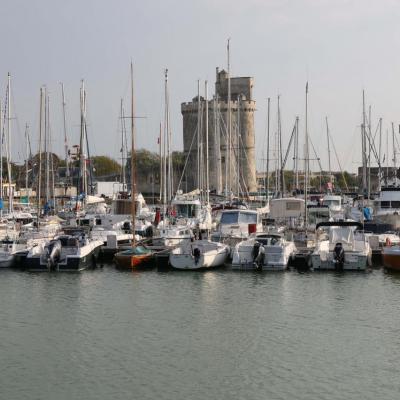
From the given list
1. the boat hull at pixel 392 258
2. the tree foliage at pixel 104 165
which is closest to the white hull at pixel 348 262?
the boat hull at pixel 392 258

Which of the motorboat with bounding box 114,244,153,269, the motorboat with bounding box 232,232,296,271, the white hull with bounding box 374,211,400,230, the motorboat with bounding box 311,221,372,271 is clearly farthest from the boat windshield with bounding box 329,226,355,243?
the white hull with bounding box 374,211,400,230

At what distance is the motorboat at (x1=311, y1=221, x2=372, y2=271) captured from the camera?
31.1 meters

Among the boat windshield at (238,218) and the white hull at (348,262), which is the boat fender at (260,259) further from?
the boat windshield at (238,218)

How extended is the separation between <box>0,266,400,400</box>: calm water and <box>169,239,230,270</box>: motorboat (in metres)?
0.86

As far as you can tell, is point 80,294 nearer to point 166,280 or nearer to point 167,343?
point 166,280

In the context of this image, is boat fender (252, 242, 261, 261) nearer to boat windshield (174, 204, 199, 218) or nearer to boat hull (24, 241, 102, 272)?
boat hull (24, 241, 102, 272)

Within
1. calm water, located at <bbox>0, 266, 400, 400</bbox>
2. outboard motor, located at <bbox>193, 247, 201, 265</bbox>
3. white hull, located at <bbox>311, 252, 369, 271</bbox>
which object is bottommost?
calm water, located at <bbox>0, 266, 400, 400</bbox>

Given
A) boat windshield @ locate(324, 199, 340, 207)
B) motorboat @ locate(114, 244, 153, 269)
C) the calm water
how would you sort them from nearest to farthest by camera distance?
the calm water < motorboat @ locate(114, 244, 153, 269) < boat windshield @ locate(324, 199, 340, 207)

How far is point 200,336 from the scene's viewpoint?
68.9ft

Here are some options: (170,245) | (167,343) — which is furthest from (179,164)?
(167,343)

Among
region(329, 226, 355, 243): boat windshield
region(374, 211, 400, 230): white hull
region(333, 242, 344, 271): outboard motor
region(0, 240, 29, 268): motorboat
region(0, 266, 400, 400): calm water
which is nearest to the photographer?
region(0, 266, 400, 400): calm water

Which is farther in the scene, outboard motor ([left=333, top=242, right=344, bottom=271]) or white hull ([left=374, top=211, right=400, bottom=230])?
white hull ([left=374, top=211, right=400, bottom=230])

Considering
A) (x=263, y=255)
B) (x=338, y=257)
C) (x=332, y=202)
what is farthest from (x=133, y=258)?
(x=332, y=202)

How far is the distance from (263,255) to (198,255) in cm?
253
